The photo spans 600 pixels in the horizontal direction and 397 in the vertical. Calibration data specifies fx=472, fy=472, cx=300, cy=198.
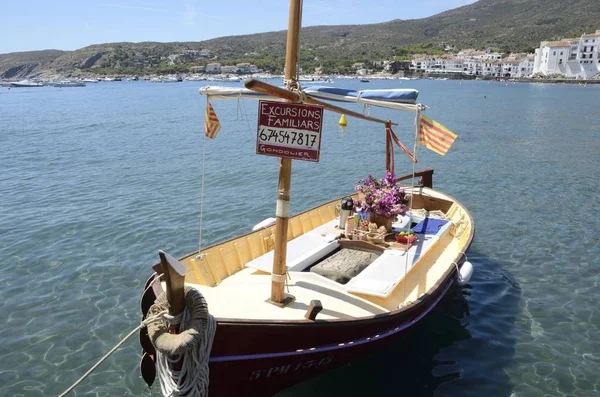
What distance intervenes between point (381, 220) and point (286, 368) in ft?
17.7

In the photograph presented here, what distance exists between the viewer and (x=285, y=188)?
738 cm

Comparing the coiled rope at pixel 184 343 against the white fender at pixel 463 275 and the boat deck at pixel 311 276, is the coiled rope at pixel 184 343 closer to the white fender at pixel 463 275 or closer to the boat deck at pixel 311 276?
the boat deck at pixel 311 276

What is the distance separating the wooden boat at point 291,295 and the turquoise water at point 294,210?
117cm

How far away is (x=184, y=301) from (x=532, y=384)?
22.3 feet

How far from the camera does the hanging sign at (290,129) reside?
6.83 metres

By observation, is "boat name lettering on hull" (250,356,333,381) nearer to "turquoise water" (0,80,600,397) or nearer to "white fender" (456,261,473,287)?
"turquoise water" (0,80,600,397)

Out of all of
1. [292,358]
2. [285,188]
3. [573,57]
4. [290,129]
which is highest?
[573,57]

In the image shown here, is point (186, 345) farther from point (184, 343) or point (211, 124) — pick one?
point (211, 124)

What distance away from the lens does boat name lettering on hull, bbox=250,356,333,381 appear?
22.8 feet

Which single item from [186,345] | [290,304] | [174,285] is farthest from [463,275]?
[174,285]

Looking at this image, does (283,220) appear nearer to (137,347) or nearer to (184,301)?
(184,301)

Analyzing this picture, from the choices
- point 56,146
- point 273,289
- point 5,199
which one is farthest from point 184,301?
point 56,146

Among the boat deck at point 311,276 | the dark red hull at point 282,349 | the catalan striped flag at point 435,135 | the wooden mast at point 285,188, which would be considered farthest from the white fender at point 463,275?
the wooden mast at point 285,188

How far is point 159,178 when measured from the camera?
989 inches
